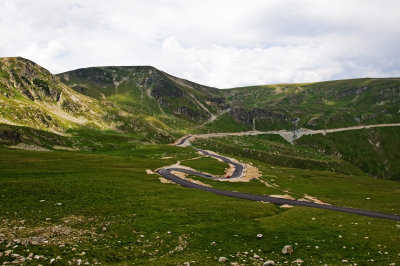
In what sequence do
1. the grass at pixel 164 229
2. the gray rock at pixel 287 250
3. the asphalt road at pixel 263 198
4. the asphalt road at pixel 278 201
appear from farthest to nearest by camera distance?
the asphalt road at pixel 263 198, the asphalt road at pixel 278 201, the gray rock at pixel 287 250, the grass at pixel 164 229

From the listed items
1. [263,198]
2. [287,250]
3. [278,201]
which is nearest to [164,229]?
[287,250]

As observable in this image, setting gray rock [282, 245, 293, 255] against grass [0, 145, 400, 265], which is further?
gray rock [282, 245, 293, 255]

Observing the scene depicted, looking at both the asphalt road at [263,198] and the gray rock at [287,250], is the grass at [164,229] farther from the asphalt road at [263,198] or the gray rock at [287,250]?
the asphalt road at [263,198]

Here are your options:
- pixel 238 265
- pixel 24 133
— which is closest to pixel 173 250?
Answer: pixel 238 265

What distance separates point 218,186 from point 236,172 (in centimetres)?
3763

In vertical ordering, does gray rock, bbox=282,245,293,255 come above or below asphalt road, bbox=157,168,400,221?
above

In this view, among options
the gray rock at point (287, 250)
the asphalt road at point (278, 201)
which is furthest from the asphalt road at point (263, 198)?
the gray rock at point (287, 250)

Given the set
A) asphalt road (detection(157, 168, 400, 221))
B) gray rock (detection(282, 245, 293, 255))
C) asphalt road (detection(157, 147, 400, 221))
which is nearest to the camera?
gray rock (detection(282, 245, 293, 255))

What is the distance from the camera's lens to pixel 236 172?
396 ft

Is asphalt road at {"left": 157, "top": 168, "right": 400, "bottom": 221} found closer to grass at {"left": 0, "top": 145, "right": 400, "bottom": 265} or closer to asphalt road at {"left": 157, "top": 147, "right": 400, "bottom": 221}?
asphalt road at {"left": 157, "top": 147, "right": 400, "bottom": 221}

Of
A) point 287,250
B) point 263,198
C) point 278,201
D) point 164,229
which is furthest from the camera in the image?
point 263,198

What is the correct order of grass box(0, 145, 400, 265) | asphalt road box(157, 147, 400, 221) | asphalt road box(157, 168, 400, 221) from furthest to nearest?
asphalt road box(157, 147, 400, 221)
asphalt road box(157, 168, 400, 221)
grass box(0, 145, 400, 265)

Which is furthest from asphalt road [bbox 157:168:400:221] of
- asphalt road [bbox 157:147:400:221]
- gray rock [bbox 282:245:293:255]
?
gray rock [bbox 282:245:293:255]

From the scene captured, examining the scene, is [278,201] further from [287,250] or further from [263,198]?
[287,250]
